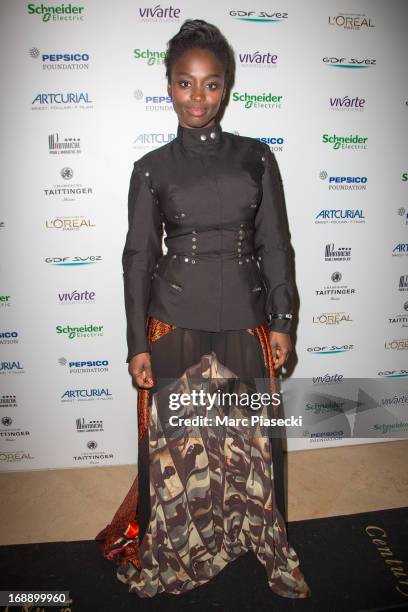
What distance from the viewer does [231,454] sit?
1.87 meters

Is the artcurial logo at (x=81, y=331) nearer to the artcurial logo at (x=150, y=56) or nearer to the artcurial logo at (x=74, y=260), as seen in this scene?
the artcurial logo at (x=74, y=260)

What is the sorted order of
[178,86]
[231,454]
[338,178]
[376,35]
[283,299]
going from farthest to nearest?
[338,178] → [376,35] → [231,454] → [283,299] → [178,86]

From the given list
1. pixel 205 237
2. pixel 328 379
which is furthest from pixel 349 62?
pixel 328 379

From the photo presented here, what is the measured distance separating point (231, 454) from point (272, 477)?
0.22m

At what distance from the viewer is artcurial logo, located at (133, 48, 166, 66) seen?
2277mm

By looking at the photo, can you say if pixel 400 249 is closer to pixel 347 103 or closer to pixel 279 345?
pixel 347 103

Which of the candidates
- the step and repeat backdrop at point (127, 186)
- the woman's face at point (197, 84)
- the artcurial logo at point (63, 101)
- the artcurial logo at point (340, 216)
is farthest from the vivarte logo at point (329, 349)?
the artcurial logo at point (63, 101)

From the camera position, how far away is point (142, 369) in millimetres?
1672

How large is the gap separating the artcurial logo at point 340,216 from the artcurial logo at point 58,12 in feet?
6.17

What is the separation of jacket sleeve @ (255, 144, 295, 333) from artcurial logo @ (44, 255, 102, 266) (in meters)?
1.25

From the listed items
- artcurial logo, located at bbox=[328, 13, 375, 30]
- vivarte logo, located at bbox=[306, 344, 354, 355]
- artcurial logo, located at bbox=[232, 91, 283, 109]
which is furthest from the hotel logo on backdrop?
vivarte logo, located at bbox=[306, 344, 354, 355]

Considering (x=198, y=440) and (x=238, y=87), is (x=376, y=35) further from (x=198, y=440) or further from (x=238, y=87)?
(x=198, y=440)

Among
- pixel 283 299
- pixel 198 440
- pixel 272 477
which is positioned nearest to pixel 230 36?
pixel 283 299

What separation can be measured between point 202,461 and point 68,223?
1.68 m
